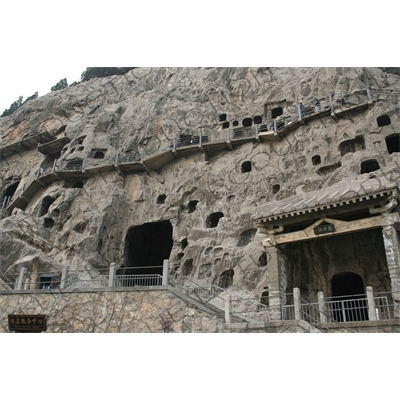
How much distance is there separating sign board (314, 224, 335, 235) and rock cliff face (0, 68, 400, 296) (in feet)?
9.41

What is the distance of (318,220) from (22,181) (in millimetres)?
27224

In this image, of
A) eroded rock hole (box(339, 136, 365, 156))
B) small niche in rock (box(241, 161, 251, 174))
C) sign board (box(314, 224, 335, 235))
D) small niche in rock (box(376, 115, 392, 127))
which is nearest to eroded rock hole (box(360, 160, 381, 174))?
eroded rock hole (box(339, 136, 365, 156))

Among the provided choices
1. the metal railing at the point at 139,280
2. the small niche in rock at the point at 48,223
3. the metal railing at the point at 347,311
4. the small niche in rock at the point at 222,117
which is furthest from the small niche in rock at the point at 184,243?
the metal railing at the point at 347,311

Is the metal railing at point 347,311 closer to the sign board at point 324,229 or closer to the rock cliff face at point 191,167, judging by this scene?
the sign board at point 324,229

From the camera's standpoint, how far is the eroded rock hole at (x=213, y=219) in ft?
81.0

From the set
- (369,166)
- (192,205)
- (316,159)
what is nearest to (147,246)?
(192,205)

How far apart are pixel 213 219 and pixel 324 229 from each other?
11428mm

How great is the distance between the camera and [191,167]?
27391 millimetres

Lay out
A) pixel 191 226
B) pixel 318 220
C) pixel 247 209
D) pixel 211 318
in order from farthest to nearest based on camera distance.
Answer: pixel 191 226 → pixel 247 209 → pixel 318 220 → pixel 211 318

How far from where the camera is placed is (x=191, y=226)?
24875 millimetres

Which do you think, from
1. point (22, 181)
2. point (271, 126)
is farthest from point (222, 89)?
point (22, 181)

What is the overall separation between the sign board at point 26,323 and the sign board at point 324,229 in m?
10.1

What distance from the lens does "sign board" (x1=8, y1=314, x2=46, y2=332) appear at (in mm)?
14898

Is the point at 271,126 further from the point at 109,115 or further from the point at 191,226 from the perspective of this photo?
the point at 109,115
